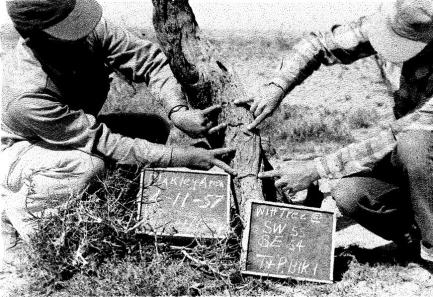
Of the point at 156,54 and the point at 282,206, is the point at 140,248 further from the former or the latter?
the point at 156,54

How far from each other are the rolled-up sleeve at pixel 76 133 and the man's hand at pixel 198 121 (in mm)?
190

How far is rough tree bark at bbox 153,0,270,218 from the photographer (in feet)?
11.8

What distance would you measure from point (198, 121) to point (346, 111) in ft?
13.7

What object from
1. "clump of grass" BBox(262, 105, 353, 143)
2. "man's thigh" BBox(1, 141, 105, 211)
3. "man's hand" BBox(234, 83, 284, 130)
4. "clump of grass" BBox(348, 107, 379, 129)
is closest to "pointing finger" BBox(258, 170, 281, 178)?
"man's hand" BBox(234, 83, 284, 130)

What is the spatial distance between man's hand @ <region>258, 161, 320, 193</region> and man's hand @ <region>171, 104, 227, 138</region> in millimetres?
464

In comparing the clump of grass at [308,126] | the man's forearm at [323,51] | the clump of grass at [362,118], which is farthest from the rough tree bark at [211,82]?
the clump of grass at [362,118]

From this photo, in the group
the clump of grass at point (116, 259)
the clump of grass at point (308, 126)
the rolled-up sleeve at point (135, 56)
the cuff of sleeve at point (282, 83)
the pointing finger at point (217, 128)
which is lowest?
the clump of grass at point (116, 259)

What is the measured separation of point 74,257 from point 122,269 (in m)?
0.29

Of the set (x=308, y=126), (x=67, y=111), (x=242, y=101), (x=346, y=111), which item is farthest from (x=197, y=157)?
(x=346, y=111)

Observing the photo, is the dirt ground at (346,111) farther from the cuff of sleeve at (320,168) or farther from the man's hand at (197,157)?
the man's hand at (197,157)

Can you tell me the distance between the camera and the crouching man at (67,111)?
3.46m

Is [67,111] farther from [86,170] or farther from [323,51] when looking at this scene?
[323,51]

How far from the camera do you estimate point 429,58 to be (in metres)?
3.47

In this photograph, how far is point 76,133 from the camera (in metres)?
3.60
